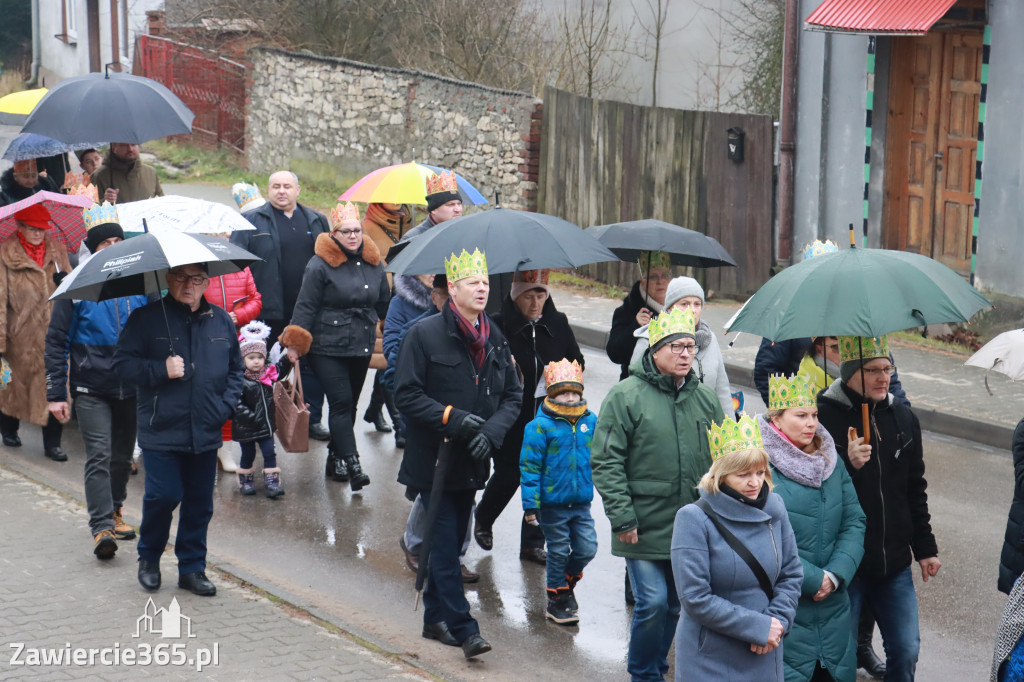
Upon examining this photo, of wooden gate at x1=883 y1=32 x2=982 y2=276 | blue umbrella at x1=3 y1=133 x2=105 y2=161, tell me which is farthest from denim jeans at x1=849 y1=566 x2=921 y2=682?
wooden gate at x1=883 y1=32 x2=982 y2=276

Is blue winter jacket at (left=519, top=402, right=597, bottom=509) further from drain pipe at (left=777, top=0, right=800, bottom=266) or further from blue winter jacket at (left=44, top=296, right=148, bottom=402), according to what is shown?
drain pipe at (left=777, top=0, right=800, bottom=266)

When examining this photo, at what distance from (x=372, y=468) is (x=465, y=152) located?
1123 cm

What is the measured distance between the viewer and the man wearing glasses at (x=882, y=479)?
5445mm

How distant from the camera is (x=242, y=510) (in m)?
8.63

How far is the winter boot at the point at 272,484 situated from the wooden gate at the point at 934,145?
8.04 meters

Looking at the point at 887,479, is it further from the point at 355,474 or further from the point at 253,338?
the point at 253,338

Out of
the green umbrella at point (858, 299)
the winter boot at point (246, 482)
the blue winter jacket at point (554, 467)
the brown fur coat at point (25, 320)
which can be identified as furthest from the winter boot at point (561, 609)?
the brown fur coat at point (25, 320)

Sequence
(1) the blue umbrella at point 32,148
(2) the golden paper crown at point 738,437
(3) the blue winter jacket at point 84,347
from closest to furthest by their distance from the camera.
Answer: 1. (2) the golden paper crown at point 738,437
2. (3) the blue winter jacket at point 84,347
3. (1) the blue umbrella at point 32,148

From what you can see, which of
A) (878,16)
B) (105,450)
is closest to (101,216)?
(105,450)

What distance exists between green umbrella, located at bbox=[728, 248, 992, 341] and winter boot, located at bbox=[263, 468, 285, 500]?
4.23 meters

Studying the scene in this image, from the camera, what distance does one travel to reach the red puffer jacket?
9.26 metres

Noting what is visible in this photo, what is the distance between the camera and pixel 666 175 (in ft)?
53.6

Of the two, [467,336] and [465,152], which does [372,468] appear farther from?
[465,152]

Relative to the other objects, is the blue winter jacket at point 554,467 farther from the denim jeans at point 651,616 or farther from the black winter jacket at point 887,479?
the black winter jacket at point 887,479
